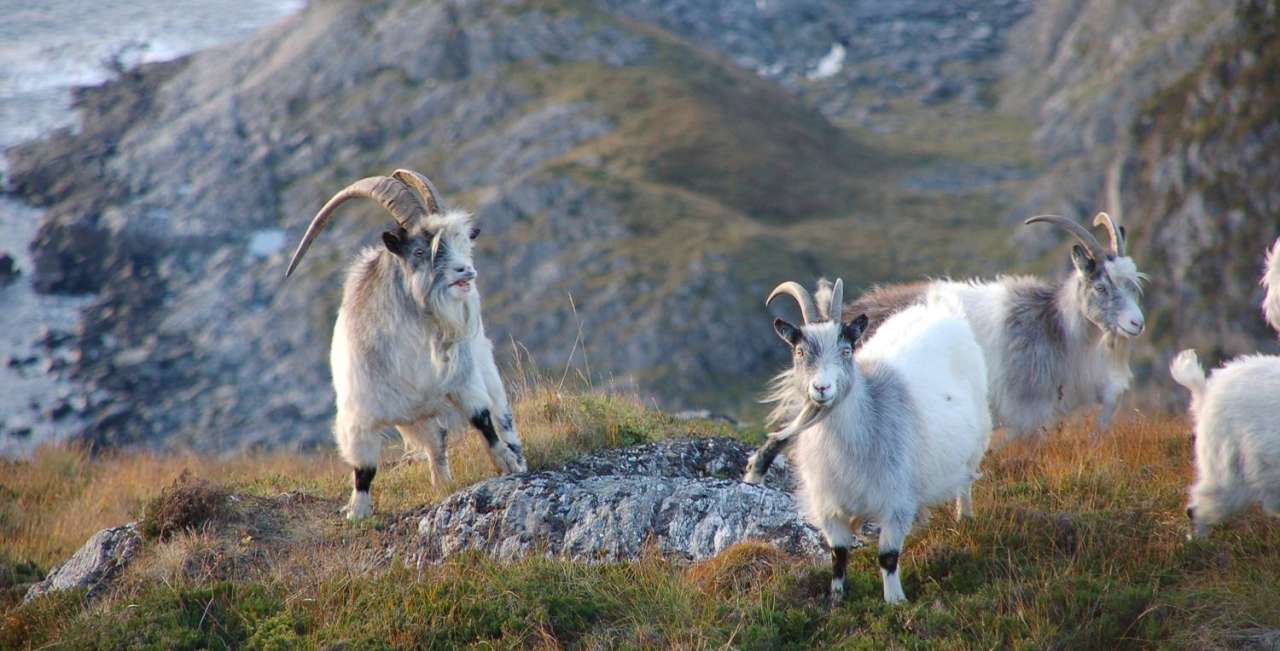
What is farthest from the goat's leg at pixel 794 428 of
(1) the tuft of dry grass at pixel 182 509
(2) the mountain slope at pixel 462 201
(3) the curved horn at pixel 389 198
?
(2) the mountain slope at pixel 462 201

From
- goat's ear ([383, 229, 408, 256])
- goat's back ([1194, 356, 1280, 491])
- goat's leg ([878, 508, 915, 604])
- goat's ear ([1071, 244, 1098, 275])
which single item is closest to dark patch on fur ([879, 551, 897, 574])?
goat's leg ([878, 508, 915, 604])

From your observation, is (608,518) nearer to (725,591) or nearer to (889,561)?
(725,591)

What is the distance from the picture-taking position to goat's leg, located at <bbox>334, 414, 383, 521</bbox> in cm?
948

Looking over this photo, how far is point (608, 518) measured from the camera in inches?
344

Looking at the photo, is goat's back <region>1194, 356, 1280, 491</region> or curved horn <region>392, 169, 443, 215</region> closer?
goat's back <region>1194, 356, 1280, 491</region>

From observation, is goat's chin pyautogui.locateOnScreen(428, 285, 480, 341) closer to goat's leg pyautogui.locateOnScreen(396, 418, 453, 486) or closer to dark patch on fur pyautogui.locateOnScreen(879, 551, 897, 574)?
goat's leg pyautogui.locateOnScreen(396, 418, 453, 486)

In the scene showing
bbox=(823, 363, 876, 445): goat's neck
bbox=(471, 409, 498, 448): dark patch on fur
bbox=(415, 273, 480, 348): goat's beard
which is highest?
bbox=(415, 273, 480, 348): goat's beard

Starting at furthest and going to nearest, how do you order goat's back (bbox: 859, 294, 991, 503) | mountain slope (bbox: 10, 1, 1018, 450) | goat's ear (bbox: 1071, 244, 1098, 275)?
1. mountain slope (bbox: 10, 1, 1018, 450)
2. goat's ear (bbox: 1071, 244, 1098, 275)
3. goat's back (bbox: 859, 294, 991, 503)

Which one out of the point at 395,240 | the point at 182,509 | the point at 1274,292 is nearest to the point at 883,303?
the point at 1274,292

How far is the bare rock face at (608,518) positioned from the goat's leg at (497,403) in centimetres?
48

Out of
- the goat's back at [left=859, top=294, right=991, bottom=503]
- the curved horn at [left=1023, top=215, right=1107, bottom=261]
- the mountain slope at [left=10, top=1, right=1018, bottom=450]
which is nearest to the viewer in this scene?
the goat's back at [left=859, top=294, right=991, bottom=503]

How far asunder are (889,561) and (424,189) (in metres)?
5.01

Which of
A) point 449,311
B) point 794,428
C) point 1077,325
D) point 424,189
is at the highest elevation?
point 424,189

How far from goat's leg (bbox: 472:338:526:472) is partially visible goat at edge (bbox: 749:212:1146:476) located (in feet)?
11.6
